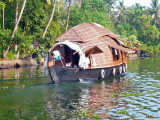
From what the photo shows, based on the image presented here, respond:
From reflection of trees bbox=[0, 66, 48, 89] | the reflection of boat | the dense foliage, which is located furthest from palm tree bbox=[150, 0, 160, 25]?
reflection of trees bbox=[0, 66, 48, 89]

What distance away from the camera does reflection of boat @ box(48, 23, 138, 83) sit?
18.9 metres

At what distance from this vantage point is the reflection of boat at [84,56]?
61.9 feet

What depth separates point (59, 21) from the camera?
160 feet

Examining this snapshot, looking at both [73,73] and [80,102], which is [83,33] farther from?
[80,102]

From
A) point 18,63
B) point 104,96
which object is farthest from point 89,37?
point 18,63

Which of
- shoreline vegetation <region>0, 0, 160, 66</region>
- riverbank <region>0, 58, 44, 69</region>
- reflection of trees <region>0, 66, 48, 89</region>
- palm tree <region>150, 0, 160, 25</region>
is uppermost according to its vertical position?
palm tree <region>150, 0, 160, 25</region>

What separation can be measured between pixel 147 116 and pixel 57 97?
5.45 meters

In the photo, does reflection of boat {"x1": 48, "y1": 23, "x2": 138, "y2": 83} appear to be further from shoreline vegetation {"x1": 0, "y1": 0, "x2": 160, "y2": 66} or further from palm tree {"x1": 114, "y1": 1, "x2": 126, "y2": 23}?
palm tree {"x1": 114, "y1": 1, "x2": 126, "y2": 23}

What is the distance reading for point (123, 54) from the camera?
2652cm

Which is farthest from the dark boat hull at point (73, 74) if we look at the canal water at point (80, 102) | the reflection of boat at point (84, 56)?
the canal water at point (80, 102)

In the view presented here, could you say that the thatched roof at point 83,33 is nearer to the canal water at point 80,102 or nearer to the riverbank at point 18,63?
the canal water at point 80,102

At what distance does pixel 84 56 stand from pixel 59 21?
1203 inches

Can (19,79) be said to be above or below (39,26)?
below

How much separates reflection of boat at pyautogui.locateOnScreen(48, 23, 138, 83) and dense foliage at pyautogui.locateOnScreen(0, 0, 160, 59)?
1384 cm
